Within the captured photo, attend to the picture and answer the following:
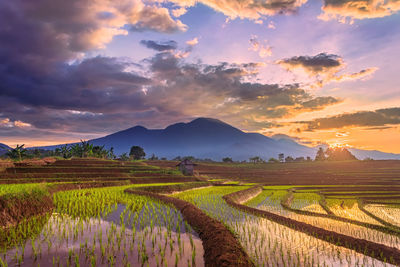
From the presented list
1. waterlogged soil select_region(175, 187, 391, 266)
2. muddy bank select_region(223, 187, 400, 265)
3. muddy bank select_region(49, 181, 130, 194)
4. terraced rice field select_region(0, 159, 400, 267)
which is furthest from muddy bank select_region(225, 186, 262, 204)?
muddy bank select_region(49, 181, 130, 194)

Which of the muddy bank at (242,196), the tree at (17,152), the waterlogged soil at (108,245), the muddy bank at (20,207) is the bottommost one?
the muddy bank at (242,196)

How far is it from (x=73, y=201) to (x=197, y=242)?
1028 cm

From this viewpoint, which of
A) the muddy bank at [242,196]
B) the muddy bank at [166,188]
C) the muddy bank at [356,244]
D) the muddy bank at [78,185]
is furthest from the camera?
the muddy bank at [166,188]

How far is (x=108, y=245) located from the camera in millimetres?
7414

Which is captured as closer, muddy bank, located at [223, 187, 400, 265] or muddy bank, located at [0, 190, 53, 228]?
muddy bank, located at [223, 187, 400, 265]

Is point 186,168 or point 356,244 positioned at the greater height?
point 186,168

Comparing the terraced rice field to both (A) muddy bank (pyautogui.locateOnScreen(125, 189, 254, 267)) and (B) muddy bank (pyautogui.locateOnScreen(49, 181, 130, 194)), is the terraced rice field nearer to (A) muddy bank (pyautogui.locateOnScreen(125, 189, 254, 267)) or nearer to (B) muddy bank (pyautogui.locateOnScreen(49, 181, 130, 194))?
(A) muddy bank (pyautogui.locateOnScreen(125, 189, 254, 267))

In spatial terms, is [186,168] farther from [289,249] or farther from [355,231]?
[289,249]

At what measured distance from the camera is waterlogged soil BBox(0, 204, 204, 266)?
6.21 meters

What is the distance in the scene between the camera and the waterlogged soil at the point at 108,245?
6.21 meters

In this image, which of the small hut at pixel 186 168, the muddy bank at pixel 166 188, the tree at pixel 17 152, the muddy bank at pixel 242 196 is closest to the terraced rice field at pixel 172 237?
the muddy bank at pixel 242 196

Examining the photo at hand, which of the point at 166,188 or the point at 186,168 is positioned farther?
the point at 186,168

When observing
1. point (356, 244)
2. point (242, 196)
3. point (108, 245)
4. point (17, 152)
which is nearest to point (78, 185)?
point (242, 196)

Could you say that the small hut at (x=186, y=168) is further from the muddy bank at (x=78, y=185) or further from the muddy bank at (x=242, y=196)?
the muddy bank at (x=242, y=196)
